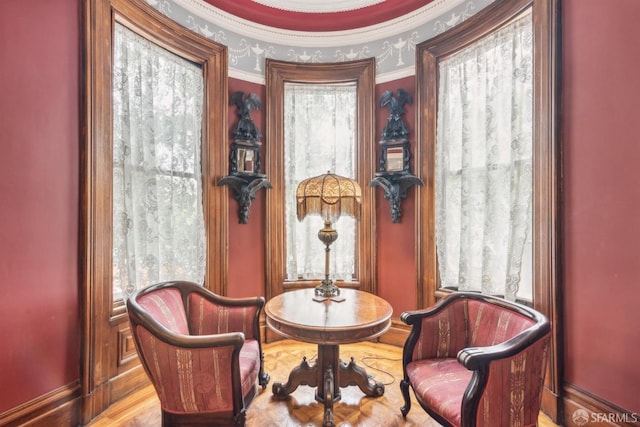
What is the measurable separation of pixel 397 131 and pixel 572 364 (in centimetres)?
213

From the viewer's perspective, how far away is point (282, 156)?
9.99 feet

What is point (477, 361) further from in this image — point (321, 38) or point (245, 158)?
point (321, 38)

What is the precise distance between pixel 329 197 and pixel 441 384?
1.21 meters

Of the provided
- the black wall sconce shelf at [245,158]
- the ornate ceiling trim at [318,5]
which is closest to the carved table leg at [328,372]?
the black wall sconce shelf at [245,158]

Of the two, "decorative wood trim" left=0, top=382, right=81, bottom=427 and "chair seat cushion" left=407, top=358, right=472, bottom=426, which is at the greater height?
"chair seat cushion" left=407, top=358, right=472, bottom=426

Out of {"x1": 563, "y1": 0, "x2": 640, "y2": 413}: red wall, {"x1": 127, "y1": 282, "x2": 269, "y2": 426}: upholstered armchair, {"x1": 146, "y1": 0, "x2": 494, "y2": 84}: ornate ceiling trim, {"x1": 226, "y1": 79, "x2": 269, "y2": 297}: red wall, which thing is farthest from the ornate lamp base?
{"x1": 146, "y1": 0, "x2": 494, "y2": 84}: ornate ceiling trim

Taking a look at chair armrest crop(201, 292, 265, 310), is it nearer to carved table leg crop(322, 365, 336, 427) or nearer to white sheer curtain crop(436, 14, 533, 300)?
carved table leg crop(322, 365, 336, 427)

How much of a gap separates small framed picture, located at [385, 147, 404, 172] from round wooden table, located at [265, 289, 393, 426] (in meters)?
1.27

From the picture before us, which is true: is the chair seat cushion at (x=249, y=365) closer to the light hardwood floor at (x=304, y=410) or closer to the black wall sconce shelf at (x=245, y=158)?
the light hardwood floor at (x=304, y=410)

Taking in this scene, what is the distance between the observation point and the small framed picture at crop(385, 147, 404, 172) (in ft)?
9.28

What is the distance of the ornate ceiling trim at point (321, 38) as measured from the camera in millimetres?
2602

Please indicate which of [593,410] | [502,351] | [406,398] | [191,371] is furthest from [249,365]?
[593,410]

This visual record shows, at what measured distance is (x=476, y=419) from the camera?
1.29 m

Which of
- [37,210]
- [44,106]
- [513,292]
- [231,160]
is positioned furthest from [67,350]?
[513,292]
